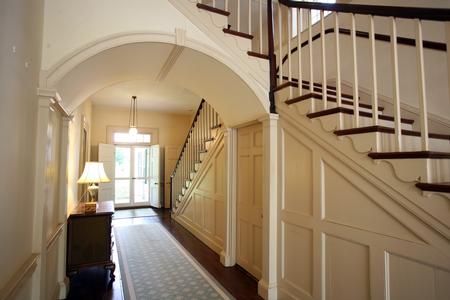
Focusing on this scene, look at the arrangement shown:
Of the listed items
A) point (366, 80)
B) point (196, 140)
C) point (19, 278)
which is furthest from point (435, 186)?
point (196, 140)

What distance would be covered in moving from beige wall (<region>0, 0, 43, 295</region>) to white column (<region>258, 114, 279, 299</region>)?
6.96 ft

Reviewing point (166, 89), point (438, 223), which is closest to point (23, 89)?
point (438, 223)

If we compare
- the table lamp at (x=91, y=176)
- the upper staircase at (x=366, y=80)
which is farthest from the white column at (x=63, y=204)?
the upper staircase at (x=366, y=80)

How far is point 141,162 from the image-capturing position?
872 cm

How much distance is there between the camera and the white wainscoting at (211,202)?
417 centimetres

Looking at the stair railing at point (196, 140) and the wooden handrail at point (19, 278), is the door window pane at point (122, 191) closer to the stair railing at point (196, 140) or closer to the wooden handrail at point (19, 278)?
the stair railing at point (196, 140)

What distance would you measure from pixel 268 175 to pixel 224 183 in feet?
3.78

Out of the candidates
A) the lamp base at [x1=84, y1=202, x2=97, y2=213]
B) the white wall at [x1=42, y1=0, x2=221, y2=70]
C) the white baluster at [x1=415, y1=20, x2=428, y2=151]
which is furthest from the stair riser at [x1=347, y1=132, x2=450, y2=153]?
the lamp base at [x1=84, y1=202, x2=97, y2=213]

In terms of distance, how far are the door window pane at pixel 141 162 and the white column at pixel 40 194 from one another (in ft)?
22.3

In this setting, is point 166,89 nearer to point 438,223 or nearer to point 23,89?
point 23,89

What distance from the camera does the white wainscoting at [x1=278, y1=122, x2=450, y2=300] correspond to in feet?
5.35

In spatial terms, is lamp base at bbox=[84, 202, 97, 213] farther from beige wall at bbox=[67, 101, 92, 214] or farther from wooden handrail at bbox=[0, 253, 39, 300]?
wooden handrail at bbox=[0, 253, 39, 300]

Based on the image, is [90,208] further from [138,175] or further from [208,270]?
[138,175]

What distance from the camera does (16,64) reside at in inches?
57.1
